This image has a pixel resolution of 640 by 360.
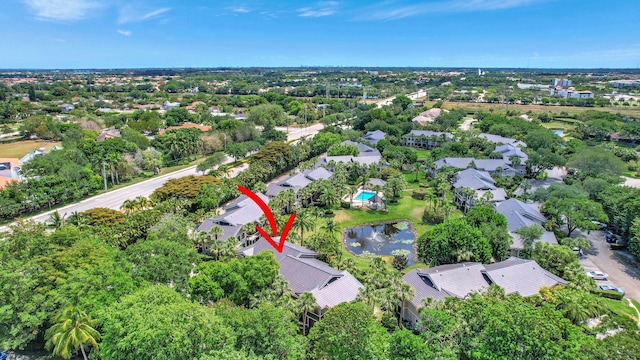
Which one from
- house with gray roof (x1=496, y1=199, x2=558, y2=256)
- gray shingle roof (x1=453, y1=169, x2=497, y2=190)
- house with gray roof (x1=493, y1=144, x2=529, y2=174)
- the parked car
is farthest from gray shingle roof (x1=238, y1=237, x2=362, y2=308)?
house with gray roof (x1=493, y1=144, x2=529, y2=174)

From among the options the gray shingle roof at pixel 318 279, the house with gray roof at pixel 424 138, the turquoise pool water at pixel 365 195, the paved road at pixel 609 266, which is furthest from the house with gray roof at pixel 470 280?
the house with gray roof at pixel 424 138

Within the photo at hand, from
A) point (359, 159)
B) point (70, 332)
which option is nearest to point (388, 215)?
point (359, 159)

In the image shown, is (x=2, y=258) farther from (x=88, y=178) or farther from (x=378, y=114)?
(x=378, y=114)

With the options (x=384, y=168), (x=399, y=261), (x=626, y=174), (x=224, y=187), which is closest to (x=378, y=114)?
(x=384, y=168)

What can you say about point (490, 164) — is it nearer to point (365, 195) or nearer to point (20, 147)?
point (365, 195)

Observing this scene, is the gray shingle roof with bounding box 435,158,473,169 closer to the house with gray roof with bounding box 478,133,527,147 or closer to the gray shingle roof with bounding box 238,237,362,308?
the house with gray roof with bounding box 478,133,527,147

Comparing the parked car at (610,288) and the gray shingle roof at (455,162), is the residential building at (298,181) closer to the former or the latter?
the gray shingle roof at (455,162)
